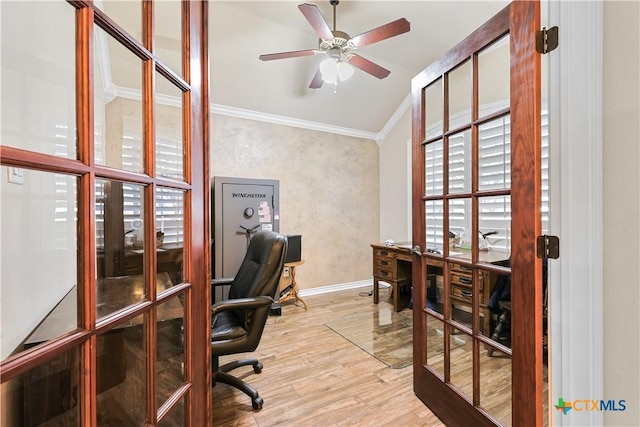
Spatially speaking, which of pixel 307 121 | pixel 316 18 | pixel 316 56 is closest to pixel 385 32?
pixel 316 18

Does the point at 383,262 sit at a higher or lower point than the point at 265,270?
lower

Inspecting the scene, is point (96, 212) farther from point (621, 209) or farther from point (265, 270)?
point (621, 209)

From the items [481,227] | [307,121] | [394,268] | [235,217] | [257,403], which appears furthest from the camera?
[307,121]

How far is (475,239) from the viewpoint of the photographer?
1.41m

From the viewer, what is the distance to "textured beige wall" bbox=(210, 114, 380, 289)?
145 inches

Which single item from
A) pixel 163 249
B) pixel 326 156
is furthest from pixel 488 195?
pixel 326 156

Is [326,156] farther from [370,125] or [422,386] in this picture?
[422,386]

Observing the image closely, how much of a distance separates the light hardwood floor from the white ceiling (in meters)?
2.89

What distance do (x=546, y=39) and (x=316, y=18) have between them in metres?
1.54

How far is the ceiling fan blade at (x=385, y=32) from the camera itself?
2.06 m

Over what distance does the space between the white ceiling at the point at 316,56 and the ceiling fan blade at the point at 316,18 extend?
0.60m

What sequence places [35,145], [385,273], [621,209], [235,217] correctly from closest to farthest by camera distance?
[35,145]
[621,209]
[235,217]
[385,273]

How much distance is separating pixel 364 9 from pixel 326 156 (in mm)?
2009

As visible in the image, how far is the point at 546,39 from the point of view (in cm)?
100
